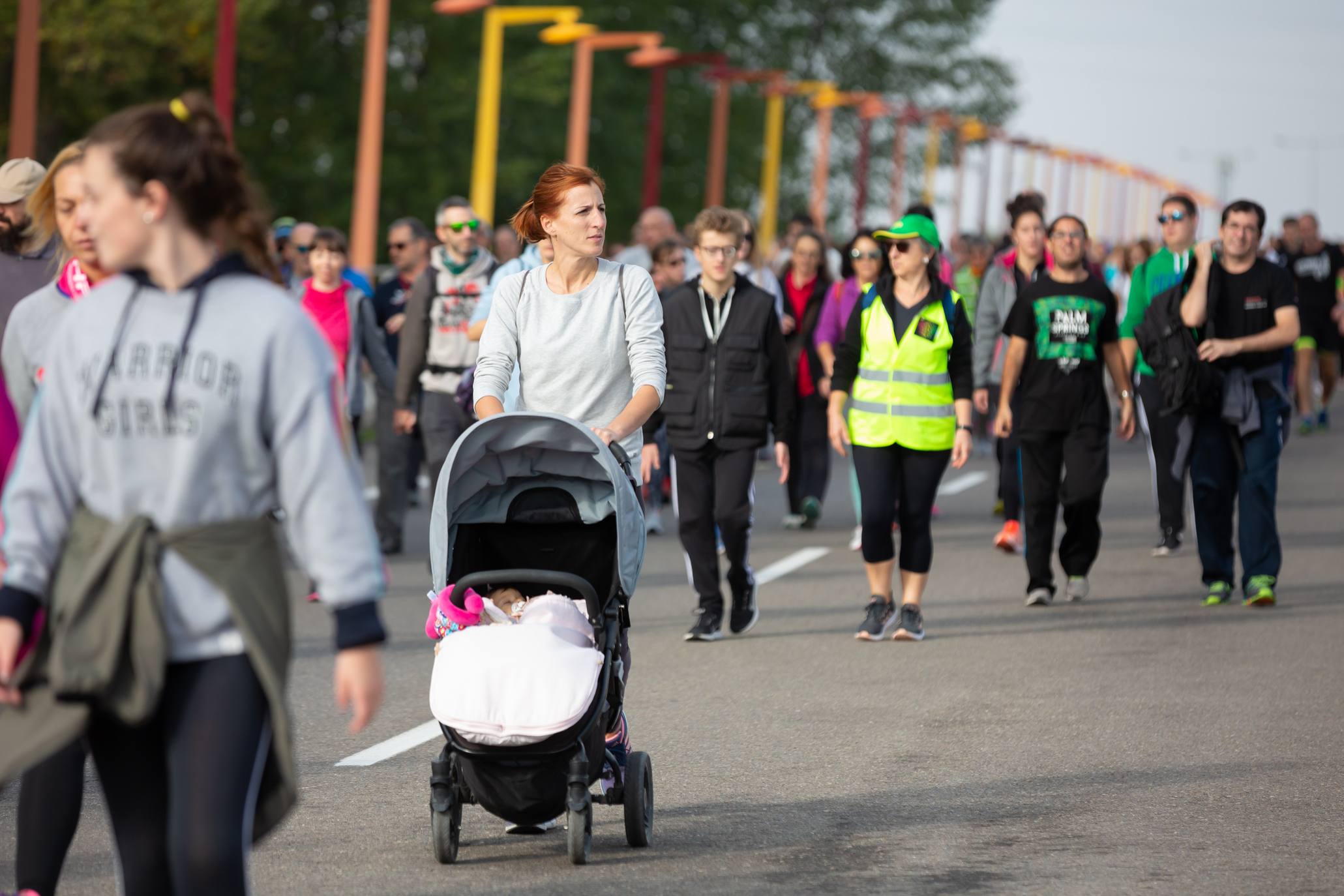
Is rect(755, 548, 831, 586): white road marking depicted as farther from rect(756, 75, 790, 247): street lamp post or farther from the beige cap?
rect(756, 75, 790, 247): street lamp post

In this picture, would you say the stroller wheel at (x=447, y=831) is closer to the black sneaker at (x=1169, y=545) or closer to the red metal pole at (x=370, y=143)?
the black sneaker at (x=1169, y=545)

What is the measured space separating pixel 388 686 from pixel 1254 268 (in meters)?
5.16

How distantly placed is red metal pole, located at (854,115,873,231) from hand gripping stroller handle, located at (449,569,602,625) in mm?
63269

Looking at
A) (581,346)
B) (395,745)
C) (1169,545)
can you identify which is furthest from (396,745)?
(1169,545)

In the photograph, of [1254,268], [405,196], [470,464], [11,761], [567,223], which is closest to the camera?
[11,761]

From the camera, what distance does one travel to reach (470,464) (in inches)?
251

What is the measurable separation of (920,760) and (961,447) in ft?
9.65

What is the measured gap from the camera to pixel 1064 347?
457 inches

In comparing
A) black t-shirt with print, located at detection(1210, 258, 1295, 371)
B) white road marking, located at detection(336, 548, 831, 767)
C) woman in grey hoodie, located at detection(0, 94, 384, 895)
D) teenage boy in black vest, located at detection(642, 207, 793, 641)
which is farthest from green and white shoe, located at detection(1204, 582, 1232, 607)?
woman in grey hoodie, located at detection(0, 94, 384, 895)

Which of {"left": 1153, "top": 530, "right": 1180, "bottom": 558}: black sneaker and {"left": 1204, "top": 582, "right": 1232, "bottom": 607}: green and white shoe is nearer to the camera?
{"left": 1204, "top": 582, "right": 1232, "bottom": 607}: green and white shoe

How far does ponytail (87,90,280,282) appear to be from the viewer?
12.9 ft

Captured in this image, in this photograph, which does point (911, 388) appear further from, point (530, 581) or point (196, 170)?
point (196, 170)

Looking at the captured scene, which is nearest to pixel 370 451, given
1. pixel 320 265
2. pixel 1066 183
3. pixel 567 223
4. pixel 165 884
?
pixel 320 265

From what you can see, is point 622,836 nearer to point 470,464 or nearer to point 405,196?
point 470,464
